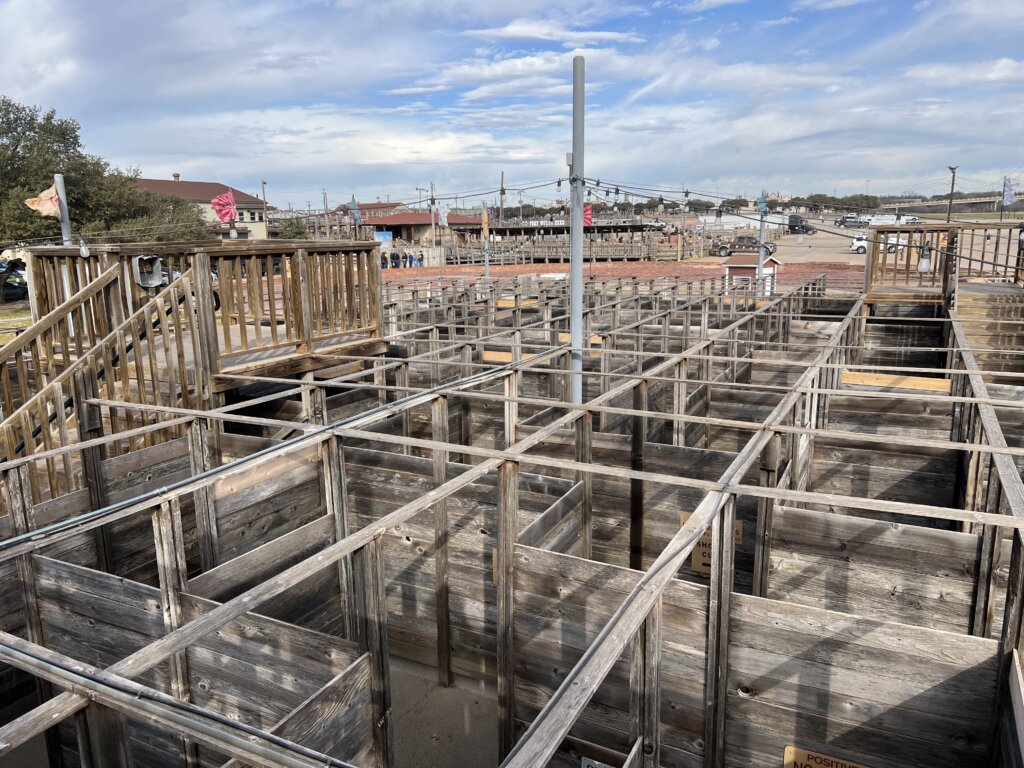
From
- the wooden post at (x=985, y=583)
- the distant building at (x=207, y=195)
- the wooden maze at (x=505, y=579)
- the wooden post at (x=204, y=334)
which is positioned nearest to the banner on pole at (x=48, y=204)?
the wooden maze at (x=505, y=579)

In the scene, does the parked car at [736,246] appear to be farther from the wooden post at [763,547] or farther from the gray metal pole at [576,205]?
the wooden post at [763,547]

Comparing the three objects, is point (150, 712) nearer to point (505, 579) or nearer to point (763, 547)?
point (505, 579)

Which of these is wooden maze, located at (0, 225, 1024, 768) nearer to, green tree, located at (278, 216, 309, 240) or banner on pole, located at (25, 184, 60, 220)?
banner on pole, located at (25, 184, 60, 220)

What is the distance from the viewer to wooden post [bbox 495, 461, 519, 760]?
5.20 metres

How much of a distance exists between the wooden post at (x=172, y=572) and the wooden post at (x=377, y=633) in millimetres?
1380

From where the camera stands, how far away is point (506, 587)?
5191 mm

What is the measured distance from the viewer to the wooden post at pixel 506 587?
520 centimetres

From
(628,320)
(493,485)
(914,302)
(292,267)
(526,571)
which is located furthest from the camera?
(628,320)

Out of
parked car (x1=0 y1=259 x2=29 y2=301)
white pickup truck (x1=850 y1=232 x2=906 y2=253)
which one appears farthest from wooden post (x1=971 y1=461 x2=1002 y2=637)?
parked car (x1=0 y1=259 x2=29 y2=301)

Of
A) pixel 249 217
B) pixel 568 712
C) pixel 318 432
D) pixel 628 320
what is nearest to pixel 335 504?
pixel 318 432

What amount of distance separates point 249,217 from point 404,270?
60.1 m

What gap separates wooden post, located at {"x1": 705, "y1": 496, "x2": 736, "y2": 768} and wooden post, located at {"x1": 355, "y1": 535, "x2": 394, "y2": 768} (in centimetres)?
191

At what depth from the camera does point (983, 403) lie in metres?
6.64

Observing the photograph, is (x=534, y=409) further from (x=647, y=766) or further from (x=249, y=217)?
(x=249, y=217)
